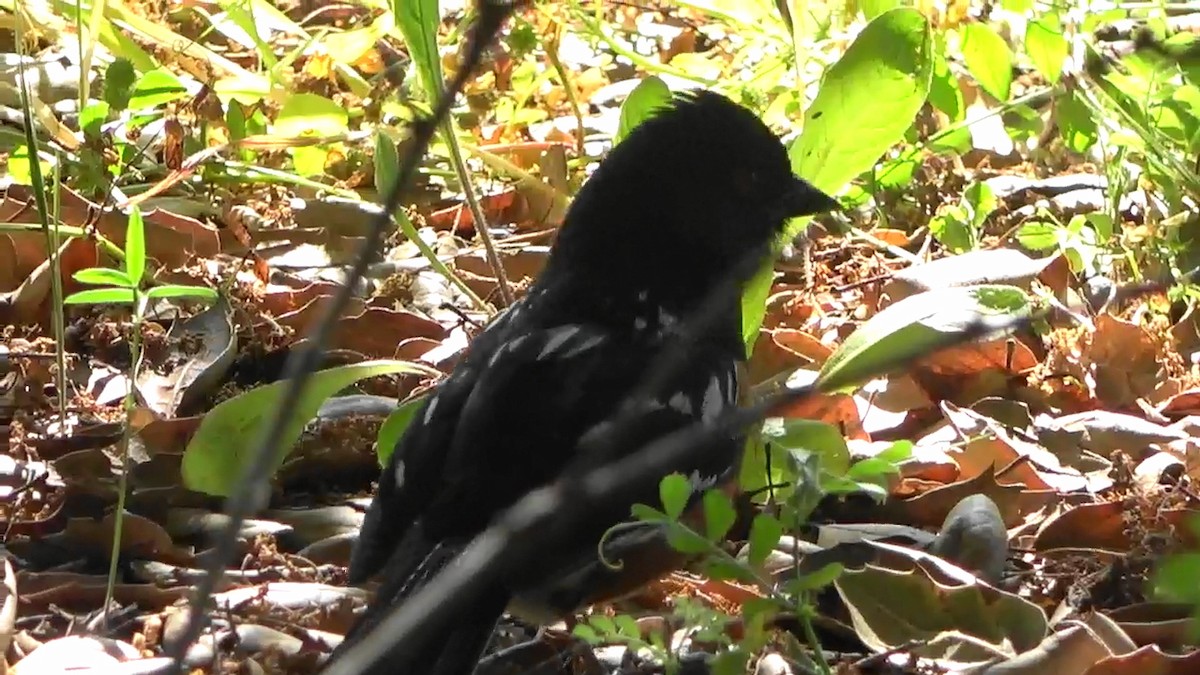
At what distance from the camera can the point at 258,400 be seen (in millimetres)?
2520

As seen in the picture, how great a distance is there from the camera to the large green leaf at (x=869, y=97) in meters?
2.82

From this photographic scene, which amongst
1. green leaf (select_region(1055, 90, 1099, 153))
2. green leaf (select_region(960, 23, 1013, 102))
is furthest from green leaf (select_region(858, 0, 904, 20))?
green leaf (select_region(1055, 90, 1099, 153))

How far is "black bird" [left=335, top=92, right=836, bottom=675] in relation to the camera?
220cm

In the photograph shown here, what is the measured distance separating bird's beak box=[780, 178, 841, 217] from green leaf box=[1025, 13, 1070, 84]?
539 millimetres

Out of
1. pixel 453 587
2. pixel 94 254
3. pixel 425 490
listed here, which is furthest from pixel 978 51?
pixel 453 587

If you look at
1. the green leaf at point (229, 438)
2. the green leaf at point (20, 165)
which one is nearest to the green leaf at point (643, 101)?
the green leaf at point (229, 438)

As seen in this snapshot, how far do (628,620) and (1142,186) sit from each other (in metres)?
2.21

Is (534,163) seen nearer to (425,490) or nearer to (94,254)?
(94,254)

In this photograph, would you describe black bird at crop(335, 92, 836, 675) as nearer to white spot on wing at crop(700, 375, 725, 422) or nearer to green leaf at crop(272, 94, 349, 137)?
white spot on wing at crop(700, 375, 725, 422)

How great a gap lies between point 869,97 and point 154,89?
1516 millimetres

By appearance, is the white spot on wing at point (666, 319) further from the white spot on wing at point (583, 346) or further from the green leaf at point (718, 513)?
the green leaf at point (718, 513)

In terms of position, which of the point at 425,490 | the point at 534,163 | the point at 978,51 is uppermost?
the point at 978,51

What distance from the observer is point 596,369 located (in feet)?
8.02

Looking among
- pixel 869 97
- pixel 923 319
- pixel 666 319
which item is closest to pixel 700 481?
pixel 666 319
